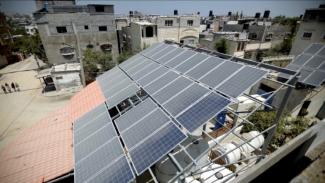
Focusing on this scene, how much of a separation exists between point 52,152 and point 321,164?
1100 centimetres

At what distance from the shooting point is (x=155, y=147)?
608 centimetres

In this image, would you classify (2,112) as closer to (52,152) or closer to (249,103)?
(52,152)

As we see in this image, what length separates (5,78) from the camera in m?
36.2

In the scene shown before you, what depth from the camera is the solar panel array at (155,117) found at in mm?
6125

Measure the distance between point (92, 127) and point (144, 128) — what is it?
357 cm

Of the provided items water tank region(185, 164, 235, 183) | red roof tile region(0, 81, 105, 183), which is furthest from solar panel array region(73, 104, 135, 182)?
water tank region(185, 164, 235, 183)

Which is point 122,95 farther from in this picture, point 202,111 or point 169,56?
point 202,111

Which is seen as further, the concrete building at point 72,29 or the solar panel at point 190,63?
the concrete building at point 72,29

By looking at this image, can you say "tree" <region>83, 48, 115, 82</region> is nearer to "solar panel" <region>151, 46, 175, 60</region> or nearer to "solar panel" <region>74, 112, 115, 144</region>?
"solar panel" <region>151, 46, 175, 60</region>

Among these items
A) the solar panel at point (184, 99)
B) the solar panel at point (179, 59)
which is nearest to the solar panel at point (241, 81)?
the solar panel at point (184, 99)

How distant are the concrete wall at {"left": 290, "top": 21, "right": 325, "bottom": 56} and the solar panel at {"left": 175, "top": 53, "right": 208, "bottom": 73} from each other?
3586 centimetres

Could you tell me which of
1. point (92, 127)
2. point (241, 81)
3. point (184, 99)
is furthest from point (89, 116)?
point (241, 81)

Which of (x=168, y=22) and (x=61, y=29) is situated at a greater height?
(x=168, y=22)

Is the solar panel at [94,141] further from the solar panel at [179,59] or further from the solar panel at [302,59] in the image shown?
the solar panel at [302,59]
